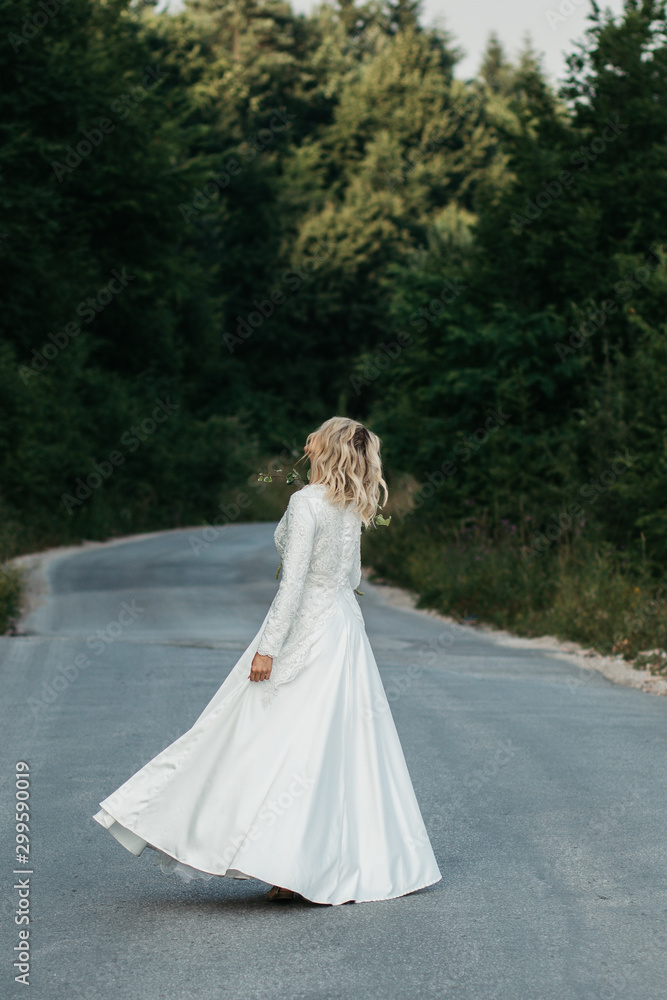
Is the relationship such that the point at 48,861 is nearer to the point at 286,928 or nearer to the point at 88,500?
the point at 286,928

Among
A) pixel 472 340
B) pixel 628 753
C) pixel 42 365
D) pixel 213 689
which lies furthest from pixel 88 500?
pixel 628 753

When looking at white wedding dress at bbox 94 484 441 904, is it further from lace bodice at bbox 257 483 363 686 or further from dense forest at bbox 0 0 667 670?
dense forest at bbox 0 0 667 670

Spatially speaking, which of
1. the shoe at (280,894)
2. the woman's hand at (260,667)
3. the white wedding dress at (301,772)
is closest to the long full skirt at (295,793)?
the white wedding dress at (301,772)

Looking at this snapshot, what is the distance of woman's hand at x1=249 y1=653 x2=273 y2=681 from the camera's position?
15.6ft

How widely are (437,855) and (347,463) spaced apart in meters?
1.89

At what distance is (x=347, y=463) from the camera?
4895 mm

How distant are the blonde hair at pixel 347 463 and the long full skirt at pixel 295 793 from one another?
0.48 metres

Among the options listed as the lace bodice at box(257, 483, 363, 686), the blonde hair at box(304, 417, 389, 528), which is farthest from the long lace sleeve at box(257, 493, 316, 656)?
the blonde hair at box(304, 417, 389, 528)

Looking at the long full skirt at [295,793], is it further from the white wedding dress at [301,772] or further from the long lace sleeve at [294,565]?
the long lace sleeve at [294,565]

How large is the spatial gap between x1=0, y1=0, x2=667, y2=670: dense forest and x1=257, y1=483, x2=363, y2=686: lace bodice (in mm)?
252

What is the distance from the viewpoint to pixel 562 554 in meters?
17.1

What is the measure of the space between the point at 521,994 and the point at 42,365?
3289 centimetres

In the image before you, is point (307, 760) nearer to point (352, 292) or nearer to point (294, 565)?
point (294, 565)

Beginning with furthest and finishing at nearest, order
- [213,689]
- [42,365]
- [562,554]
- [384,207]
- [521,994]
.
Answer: [384,207]
[42,365]
[562,554]
[213,689]
[521,994]
